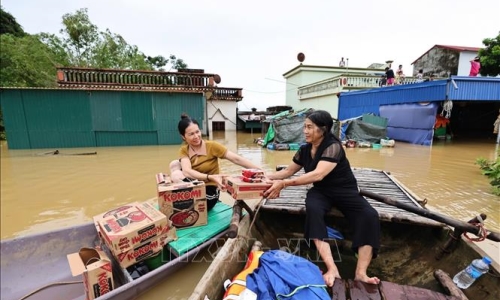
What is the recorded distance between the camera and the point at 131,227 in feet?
7.73

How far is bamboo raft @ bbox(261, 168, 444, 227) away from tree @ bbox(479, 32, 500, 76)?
17589 millimetres

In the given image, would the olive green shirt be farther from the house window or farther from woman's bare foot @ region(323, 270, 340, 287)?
the house window

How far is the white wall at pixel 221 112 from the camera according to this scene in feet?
57.3

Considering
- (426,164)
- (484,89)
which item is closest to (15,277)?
(426,164)

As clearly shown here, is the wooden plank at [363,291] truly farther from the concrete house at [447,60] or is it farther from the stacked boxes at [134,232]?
the concrete house at [447,60]

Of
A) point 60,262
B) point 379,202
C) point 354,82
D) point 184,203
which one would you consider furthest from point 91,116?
point 354,82

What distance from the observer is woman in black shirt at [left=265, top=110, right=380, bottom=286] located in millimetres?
2207

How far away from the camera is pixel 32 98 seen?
10.9 m

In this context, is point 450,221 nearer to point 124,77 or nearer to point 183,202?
point 183,202

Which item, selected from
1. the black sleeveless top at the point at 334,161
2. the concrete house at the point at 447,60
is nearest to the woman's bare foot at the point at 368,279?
the black sleeveless top at the point at 334,161

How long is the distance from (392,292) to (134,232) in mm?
2180

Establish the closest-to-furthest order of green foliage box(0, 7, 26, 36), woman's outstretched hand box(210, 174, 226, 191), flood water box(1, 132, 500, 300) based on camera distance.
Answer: woman's outstretched hand box(210, 174, 226, 191), flood water box(1, 132, 500, 300), green foliage box(0, 7, 26, 36)

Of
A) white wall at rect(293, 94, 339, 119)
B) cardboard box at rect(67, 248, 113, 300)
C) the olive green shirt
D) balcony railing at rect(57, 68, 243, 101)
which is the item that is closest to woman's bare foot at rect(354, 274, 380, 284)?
the olive green shirt

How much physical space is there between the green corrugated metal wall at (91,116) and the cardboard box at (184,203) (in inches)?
391
